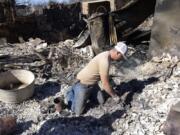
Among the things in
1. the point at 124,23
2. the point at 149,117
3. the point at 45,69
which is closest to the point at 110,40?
the point at 124,23

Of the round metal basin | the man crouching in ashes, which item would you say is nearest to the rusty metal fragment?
the man crouching in ashes

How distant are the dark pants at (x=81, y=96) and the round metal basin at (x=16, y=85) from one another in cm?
94

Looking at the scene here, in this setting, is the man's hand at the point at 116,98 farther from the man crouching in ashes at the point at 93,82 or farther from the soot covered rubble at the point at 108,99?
the soot covered rubble at the point at 108,99

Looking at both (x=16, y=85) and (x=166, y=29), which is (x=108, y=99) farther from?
(x=166, y=29)

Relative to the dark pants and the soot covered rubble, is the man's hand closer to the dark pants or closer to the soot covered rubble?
the soot covered rubble

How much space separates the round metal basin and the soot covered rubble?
155 millimetres

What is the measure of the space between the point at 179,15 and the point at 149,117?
3006mm

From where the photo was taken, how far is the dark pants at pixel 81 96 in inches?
334

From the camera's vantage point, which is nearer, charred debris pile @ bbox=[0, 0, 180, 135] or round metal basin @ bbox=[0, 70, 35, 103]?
charred debris pile @ bbox=[0, 0, 180, 135]

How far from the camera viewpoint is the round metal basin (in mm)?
8984

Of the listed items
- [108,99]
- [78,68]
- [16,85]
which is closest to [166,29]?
[78,68]

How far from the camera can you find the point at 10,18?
13352 millimetres

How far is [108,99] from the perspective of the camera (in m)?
8.77

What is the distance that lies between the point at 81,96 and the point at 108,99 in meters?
0.62
